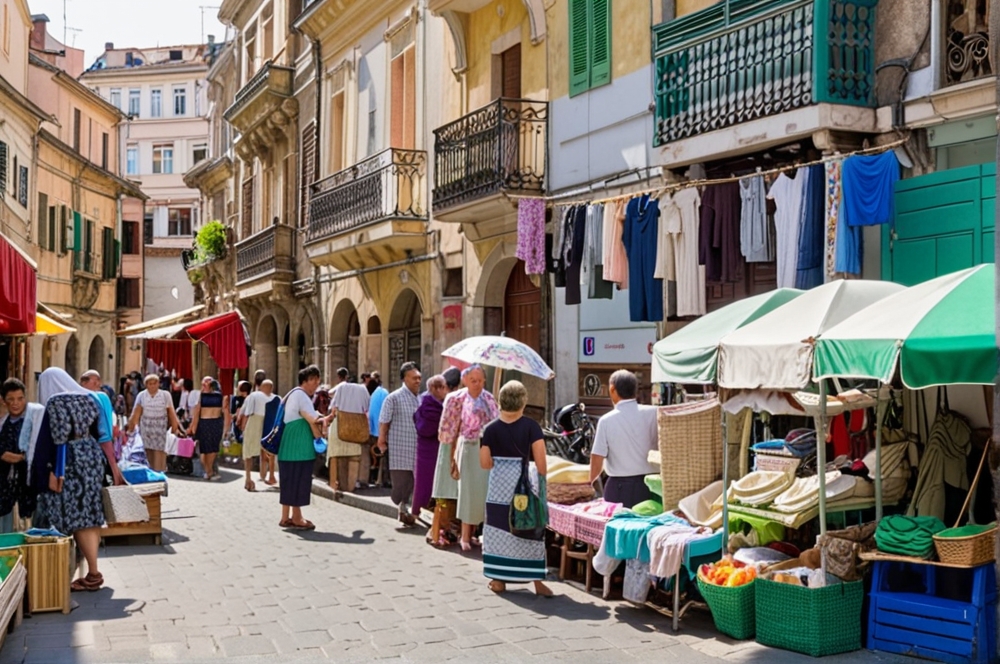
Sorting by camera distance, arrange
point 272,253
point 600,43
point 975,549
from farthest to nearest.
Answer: point 272,253 < point 600,43 < point 975,549

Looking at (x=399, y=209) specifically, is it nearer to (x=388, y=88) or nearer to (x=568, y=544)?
(x=388, y=88)

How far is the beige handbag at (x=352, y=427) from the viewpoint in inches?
647

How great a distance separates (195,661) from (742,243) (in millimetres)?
6727

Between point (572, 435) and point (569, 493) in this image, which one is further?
point (572, 435)

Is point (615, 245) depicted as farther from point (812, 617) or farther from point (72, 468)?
point (812, 617)

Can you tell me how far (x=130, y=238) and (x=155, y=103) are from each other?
13.6 m

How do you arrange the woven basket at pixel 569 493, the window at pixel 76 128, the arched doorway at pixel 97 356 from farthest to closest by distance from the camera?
the arched doorway at pixel 97 356 < the window at pixel 76 128 < the woven basket at pixel 569 493

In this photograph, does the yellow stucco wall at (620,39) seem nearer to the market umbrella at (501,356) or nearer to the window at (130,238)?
the market umbrella at (501,356)

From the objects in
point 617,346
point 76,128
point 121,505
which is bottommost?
point 121,505

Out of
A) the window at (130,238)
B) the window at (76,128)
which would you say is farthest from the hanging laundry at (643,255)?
the window at (130,238)

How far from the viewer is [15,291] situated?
408 inches

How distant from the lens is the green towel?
7523 mm

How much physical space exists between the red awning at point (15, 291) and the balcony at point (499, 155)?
6.72 metres

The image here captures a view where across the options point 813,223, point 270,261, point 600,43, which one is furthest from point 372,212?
point 813,223
